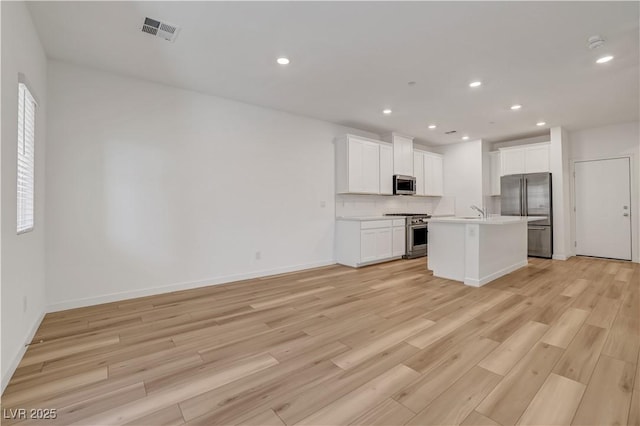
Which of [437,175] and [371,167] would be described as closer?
[371,167]

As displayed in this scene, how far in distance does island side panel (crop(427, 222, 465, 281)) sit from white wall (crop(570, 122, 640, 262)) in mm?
3954

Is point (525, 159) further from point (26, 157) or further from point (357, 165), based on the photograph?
point (26, 157)

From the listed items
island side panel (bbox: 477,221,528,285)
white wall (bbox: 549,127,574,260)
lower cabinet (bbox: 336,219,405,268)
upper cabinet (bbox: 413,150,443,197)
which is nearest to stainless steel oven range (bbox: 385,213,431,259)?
lower cabinet (bbox: 336,219,405,268)

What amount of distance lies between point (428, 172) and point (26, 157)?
23.0 ft

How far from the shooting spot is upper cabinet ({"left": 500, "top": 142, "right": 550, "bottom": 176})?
630 centimetres

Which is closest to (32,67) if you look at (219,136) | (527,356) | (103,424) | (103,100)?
(103,100)

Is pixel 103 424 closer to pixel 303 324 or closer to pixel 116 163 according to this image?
pixel 303 324

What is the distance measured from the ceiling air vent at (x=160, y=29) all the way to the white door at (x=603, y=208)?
7.76 meters

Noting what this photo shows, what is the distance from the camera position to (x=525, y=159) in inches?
258

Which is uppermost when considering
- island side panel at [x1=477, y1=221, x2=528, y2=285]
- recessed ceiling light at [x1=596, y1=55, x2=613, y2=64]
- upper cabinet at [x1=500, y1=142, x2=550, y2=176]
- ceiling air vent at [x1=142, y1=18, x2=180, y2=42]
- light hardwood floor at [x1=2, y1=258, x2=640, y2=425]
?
recessed ceiling light at [x1=596, y1=55, x2=613, y2=64]

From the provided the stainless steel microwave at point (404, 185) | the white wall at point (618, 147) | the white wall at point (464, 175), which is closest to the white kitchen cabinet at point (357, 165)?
the stainless steel microwave at point (404, 185)

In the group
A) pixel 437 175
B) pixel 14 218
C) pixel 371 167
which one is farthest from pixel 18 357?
pixel 437 175

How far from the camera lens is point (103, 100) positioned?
136 inches

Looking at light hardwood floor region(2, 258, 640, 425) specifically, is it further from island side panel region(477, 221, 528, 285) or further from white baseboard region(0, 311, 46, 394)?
island side panel region(477, 221, 528, 285)
